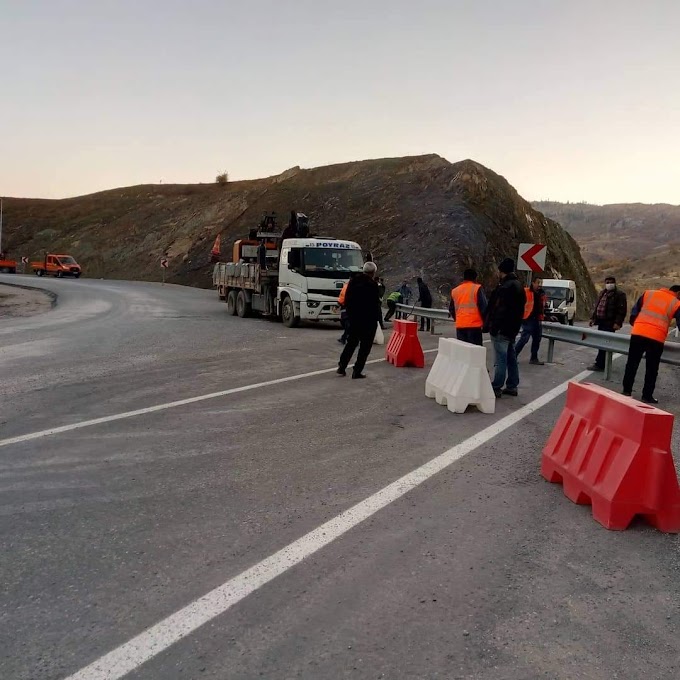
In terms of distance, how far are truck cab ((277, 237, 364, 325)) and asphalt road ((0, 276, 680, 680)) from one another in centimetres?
1093

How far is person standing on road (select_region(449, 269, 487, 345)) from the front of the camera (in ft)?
32.6

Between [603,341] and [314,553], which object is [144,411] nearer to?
[314,553]

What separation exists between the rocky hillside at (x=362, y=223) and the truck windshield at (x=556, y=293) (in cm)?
708

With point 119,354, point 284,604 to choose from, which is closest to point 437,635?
point 284,604

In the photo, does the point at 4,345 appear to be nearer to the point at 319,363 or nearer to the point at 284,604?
the point at 319,363

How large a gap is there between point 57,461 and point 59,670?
3.12m

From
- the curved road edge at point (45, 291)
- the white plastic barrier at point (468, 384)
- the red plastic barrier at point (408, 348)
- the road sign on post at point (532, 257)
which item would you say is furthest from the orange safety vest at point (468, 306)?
the curved road edge at point (45, 291)

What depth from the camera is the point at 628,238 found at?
129m

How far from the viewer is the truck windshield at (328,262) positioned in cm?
1883

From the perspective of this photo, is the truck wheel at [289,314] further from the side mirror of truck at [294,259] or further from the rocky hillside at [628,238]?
the rocky hillside at [628,238]

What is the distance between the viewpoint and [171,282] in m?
52.8

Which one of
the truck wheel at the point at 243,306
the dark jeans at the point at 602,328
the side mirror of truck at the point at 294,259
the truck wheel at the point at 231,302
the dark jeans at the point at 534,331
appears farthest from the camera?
the truck wheel at the point at 231,302

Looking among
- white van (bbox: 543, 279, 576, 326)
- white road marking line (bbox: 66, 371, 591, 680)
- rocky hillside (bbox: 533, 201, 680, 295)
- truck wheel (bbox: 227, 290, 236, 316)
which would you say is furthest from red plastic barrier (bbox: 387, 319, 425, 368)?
rocky hillside (bbox: 533, 201, 680, 295)

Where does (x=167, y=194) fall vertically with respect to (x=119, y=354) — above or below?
above
